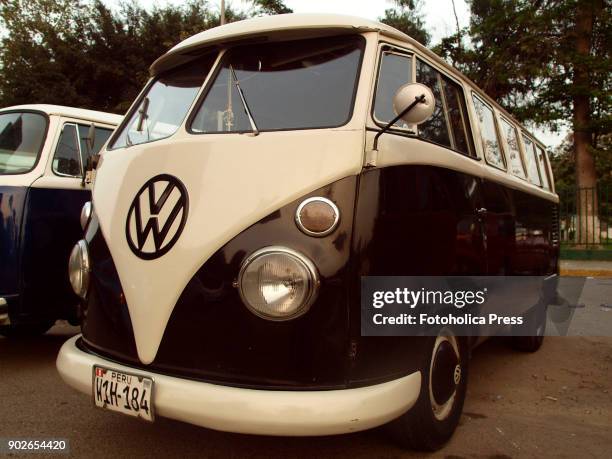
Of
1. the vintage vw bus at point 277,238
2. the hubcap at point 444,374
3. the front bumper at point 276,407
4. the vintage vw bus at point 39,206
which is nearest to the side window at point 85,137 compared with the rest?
the vintage vw bus at point 39,206

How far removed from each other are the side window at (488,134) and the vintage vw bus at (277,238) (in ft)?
2.63

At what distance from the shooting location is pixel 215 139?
8.59ft

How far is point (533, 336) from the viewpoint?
5.31 m

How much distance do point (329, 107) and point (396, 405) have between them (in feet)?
4.70

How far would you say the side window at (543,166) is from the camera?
21.3 feet

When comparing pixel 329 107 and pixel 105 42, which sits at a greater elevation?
pixel 105 42

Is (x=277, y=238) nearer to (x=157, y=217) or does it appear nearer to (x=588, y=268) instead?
(x=157, y=217)

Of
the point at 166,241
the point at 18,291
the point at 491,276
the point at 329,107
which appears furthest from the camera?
the point at 18,291

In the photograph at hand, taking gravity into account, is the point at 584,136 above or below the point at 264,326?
above

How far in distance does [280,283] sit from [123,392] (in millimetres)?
880

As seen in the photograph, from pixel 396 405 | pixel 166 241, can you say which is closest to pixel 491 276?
pixel 396 405

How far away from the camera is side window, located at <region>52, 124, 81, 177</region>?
4.44 metres

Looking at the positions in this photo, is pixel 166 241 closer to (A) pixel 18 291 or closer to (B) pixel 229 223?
(B) pixel 229 223

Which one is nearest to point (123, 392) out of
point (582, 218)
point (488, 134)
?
point (488, 134)
